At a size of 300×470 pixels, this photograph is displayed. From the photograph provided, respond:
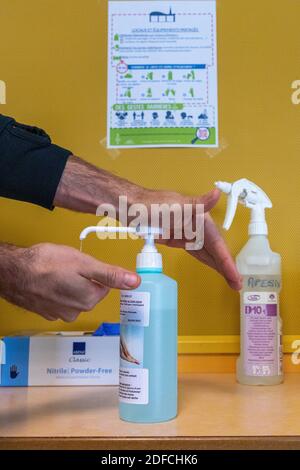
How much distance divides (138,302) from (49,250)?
122 millimetres

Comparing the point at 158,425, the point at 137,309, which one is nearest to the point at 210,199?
the point at 137,309

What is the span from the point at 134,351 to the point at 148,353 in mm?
17

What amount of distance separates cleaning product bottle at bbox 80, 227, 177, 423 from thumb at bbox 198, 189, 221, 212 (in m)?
0.14

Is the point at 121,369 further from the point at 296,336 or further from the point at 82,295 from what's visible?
the point at 296,336

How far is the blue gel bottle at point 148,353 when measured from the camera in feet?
1.81

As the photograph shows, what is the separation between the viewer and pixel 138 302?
562mm

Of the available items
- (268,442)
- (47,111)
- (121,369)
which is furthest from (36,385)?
(47,111)

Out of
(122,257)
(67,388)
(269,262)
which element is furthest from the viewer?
(122,257)

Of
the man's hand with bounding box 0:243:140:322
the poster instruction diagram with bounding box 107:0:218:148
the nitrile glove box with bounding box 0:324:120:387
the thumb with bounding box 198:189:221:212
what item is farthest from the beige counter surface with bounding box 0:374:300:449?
the poster instruction diagram with bounding box 107:0:218:148

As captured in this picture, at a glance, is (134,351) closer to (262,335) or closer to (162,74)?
(262,335)

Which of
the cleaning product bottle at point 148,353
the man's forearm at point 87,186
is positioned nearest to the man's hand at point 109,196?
the man's forearm at point 87,186

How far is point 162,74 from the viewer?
995 mm

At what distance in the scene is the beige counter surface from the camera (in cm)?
48

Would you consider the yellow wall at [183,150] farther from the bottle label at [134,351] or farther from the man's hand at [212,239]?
the bottle label at [134,351]
